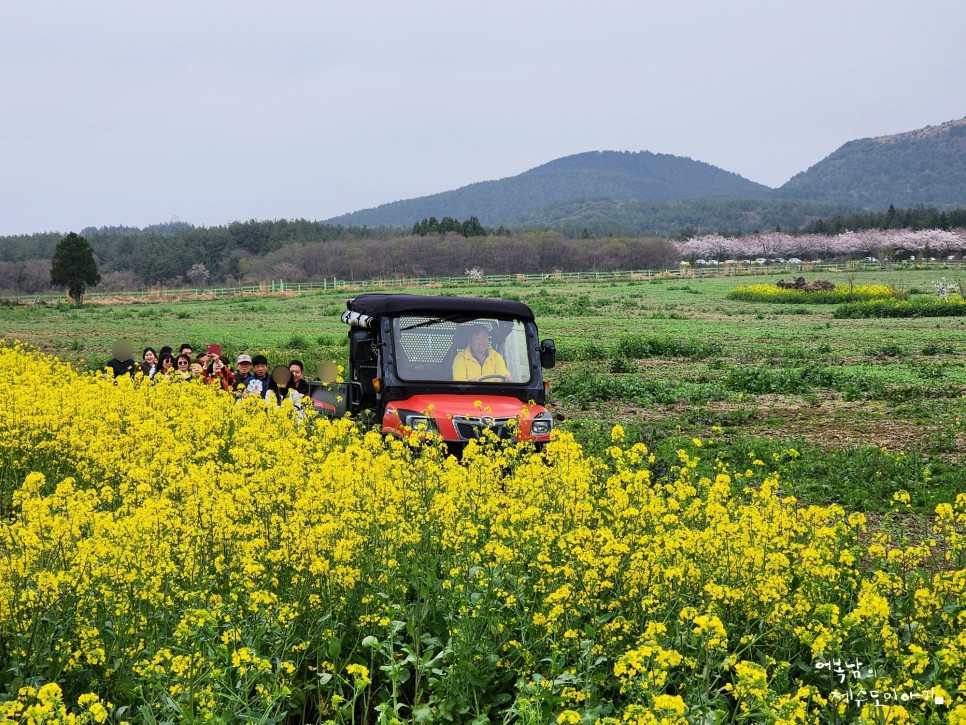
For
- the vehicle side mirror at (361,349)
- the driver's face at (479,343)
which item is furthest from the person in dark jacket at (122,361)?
the driver's face at (479,343)

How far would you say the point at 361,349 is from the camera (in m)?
9.20

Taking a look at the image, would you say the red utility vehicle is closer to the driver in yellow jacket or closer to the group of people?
the driver in yellow jacket

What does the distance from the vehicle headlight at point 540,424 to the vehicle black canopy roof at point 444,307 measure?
3.90 feet

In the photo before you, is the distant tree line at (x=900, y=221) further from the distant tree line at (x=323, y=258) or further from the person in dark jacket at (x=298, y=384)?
the person in dark jacket at (x=298, y=384)

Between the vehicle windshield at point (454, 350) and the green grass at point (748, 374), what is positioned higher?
the vehicle windshield at point (454, 350)

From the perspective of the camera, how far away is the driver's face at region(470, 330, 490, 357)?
9609 mm

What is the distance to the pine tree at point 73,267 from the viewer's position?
71.0 meters

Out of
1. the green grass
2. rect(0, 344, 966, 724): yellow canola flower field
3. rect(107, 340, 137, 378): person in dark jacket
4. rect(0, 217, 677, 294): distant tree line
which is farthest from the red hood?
rect(0, 217, 677, 294): distant tree line

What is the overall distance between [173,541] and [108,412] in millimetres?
5378

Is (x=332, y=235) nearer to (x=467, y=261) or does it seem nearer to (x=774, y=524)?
(x=467, y=261)

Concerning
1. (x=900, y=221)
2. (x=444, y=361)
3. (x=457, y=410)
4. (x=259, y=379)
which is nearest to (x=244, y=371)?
(x=259, y=379)

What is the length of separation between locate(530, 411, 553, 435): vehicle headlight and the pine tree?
6873cm

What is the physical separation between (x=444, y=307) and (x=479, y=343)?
526 millimetres

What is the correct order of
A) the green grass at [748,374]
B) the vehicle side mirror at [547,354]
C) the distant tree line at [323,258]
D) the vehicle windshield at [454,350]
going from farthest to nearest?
the distant tree line at [323,258] → the green grass at [748,374] → the vehicle side mirror at [547,354] → the vehicle windshield at [454,350]
